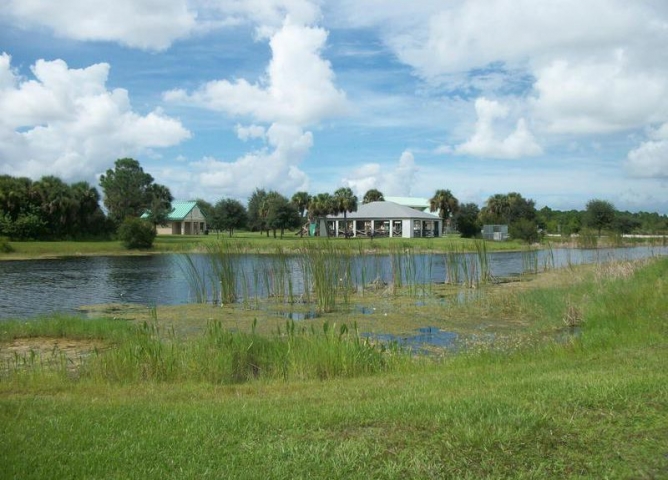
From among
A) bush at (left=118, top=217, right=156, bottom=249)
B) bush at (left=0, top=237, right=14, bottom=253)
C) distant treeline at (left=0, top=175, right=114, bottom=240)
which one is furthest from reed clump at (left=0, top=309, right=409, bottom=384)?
distant treeline at (left=0, top=175, right=114, bottom=240)

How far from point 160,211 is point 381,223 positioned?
3123 centimetres

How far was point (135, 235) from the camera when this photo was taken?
61219mm

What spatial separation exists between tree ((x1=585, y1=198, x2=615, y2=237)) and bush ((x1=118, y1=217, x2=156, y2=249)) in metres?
54.4

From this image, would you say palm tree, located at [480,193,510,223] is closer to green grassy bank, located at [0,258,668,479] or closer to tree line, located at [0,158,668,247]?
tree line, located at [0,158,668,247]

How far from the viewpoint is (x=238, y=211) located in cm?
9156

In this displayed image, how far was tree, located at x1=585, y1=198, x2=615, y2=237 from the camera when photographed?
77.1 meters

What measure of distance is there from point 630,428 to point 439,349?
27.3ft

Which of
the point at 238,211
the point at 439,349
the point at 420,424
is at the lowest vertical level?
the point at 439,349

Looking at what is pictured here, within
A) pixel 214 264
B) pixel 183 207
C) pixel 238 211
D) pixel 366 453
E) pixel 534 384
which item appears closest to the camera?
pixel 366 453

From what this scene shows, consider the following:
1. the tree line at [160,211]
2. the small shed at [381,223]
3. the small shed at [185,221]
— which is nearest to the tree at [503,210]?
the tree line at [160,211]

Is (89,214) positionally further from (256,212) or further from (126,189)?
(256,212)

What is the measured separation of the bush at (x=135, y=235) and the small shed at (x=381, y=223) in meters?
29.5

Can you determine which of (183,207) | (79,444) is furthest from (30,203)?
(79,444)

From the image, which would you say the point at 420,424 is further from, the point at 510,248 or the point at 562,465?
the point at 510,248
